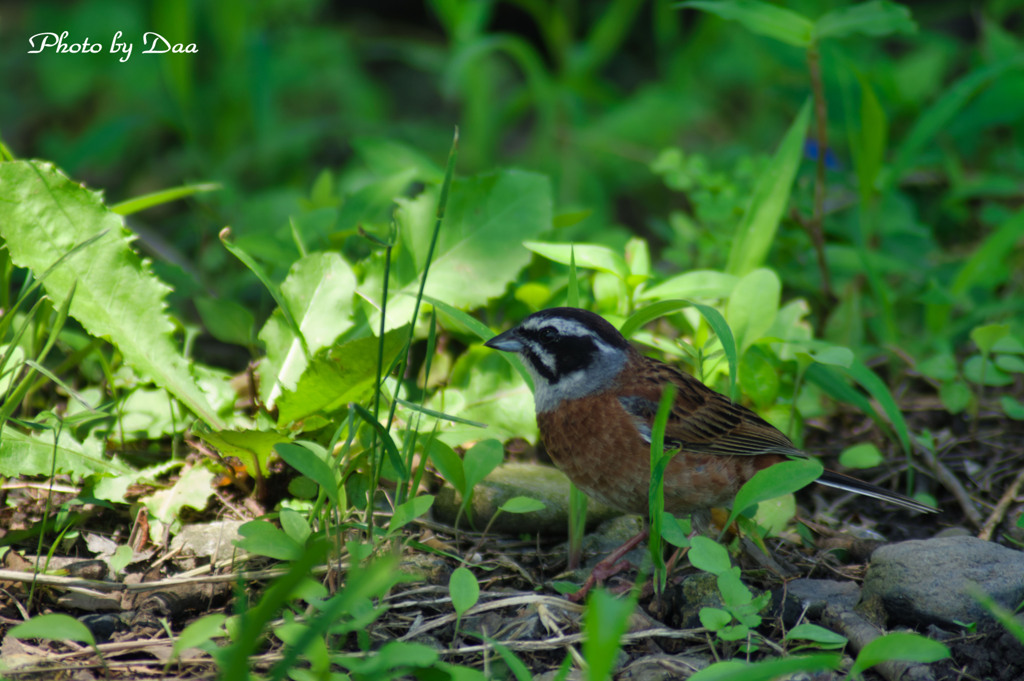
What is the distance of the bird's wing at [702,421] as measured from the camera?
3.67m

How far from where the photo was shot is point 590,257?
414cm

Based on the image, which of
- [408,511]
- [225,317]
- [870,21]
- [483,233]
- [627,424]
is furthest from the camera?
[483,233]

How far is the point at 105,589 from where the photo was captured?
306 centimetres

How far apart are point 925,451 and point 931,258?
2242 mm

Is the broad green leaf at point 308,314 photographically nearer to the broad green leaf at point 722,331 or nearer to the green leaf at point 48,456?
the green leaf at point 48,456

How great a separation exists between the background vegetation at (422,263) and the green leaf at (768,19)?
13 mm

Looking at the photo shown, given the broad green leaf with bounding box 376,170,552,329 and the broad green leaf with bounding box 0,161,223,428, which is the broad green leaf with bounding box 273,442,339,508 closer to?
the broad green leaf with bounding box 0,161,223,428

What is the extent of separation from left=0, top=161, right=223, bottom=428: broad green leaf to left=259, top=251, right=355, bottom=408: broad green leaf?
13.0 inches

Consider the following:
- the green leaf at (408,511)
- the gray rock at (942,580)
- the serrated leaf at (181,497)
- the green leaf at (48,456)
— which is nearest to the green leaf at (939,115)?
the gray rock at (942,580)

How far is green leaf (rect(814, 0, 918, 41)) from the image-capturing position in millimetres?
4262

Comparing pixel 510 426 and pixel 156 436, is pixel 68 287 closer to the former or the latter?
pixel 156 436

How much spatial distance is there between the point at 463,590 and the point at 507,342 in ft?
4.30

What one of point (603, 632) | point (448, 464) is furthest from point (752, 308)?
point (603, 632)

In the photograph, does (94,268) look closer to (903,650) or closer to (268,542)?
(268,542)
